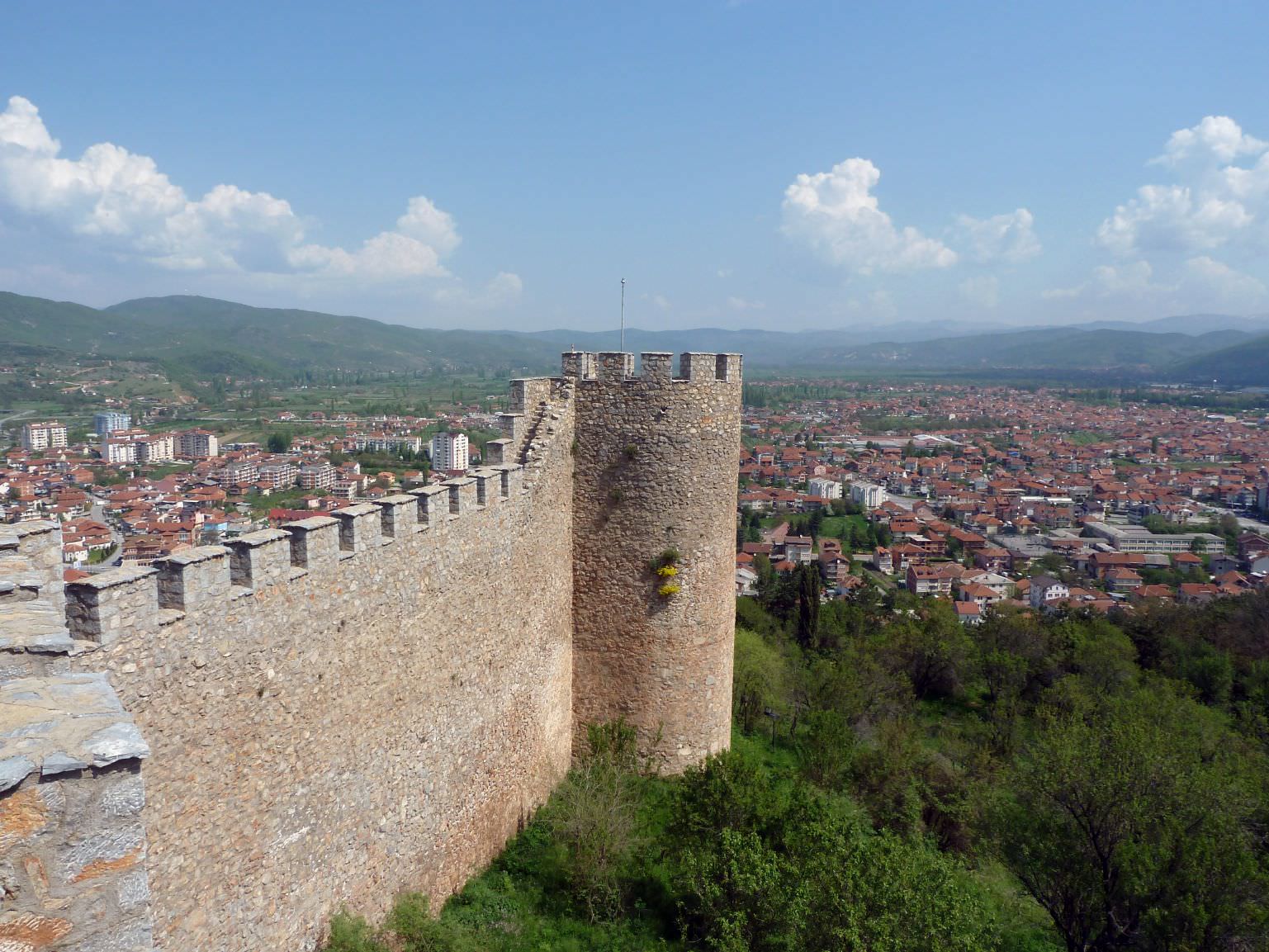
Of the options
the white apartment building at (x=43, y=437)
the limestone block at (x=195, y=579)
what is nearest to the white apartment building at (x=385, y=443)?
the white apartment building at (x=43, y=437)

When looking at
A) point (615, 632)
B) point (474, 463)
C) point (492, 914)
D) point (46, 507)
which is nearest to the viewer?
point (492, 914)

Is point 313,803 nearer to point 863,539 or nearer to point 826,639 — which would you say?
point 826,639

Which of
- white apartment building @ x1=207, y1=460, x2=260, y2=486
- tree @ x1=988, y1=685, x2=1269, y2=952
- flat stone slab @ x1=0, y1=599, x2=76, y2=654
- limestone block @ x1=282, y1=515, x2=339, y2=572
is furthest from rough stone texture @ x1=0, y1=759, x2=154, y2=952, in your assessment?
white apartment building @ x1=207, y1=460, x2=260, y2=486

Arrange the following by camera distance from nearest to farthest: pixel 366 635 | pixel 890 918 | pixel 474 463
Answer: pixel 366 635
pixel 890 918
pixel 474 463

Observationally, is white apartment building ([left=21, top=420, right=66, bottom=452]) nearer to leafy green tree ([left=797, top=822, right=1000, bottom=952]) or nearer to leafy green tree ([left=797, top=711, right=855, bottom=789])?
leafy green tree ([left=797, top=711, right=855, bottom=789])

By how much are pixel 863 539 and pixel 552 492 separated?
74.5 m

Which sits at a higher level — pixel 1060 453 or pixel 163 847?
pixel 163 847

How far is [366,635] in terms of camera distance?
766 cm

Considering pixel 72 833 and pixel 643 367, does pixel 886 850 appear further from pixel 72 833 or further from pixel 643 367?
pixel 72 833

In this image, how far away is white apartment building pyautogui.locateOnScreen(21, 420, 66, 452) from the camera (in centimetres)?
6956

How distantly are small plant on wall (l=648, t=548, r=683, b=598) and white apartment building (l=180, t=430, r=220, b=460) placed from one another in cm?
7803

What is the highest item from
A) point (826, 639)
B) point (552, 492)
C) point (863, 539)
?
point (552, 492)

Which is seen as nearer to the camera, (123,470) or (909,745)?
(909,745)

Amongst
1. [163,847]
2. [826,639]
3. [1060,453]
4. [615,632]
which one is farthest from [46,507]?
[1060,453]
